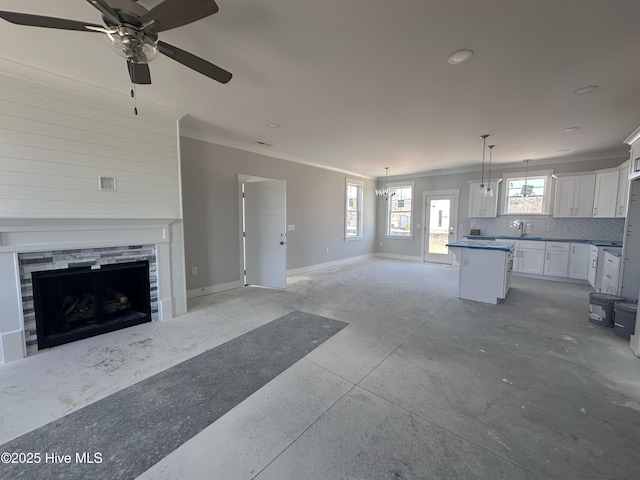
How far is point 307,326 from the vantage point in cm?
325

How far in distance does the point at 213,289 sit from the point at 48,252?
2.28 metres

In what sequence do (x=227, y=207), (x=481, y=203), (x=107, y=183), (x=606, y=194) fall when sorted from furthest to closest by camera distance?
1. (x=481, y=203)
2. (x=606, y=194)
3. (x=227, y=207)
4. (x=107, y=183)

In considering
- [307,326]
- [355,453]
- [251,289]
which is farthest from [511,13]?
[251,289]

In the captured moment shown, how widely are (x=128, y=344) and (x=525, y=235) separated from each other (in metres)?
8.07

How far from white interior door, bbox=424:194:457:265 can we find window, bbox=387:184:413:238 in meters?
0.56

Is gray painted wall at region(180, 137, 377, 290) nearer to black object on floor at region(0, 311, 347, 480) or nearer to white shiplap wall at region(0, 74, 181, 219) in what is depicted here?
white shiplap wall at region(0, 74, 181, 219)

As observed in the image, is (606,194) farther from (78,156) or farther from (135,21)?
(78,156)

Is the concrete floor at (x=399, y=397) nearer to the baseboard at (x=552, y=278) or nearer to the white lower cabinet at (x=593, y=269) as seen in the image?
the white lower cabinet at (x=593, y=269)

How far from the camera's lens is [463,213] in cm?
719

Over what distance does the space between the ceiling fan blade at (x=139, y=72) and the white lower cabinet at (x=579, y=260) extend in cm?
766

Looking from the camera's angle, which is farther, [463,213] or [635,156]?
[463,213]

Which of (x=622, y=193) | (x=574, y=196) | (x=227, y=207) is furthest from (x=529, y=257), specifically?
(x=227, y=207)

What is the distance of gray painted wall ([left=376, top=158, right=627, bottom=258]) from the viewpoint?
5449mm

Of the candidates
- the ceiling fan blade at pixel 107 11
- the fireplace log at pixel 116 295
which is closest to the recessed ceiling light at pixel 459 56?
the ceiling fan blade at pixel 107 11
